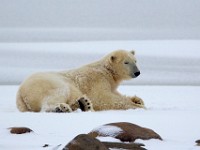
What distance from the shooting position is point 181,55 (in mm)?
17953

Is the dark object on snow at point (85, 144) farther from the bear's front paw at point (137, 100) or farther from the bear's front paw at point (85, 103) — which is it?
the bear's front paw at point (137, 100)

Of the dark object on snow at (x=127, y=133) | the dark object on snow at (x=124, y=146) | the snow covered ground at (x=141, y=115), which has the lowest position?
the dark object on snow at (x=124, y=146)

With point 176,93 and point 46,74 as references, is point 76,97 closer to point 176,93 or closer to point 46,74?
point 46,74

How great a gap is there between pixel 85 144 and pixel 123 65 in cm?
387

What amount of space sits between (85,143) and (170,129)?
1149 mm

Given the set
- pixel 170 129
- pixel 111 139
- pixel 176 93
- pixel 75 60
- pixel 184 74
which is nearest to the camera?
pixel 111 139

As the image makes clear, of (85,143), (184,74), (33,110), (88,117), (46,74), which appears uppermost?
(184,74)

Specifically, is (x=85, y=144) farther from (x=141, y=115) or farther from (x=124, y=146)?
(x=141, y=115)

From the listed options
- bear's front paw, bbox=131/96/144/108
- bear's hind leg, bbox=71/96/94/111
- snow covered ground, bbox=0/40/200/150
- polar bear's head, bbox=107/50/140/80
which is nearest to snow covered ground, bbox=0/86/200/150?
snow covered ground, bbox=0/40/200/150

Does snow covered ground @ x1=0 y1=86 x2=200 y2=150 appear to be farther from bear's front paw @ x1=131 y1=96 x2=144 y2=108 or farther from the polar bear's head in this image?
the polar bear's head

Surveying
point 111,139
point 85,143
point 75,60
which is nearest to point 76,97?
point 111,139

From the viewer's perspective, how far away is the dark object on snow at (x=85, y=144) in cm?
279

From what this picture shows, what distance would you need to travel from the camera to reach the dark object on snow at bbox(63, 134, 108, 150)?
2795 mm

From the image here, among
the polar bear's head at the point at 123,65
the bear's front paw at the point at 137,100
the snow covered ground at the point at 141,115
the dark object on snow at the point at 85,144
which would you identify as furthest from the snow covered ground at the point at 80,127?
the polar bear's head at the point at 123,65
